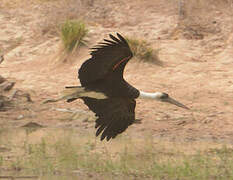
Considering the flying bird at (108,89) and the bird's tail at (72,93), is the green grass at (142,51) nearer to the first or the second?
the flying bird at (108,89)

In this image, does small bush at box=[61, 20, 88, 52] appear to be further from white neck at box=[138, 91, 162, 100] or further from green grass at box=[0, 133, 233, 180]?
white neck at box=[138, 91, 162, 100]

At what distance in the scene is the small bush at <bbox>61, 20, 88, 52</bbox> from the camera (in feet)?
32.8

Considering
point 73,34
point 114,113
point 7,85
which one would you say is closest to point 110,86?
point 114,113

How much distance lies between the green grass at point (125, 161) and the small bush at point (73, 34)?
3.39 metres

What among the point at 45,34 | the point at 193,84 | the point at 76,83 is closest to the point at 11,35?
the point at 45,34

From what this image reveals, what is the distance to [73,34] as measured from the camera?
10047 millimetres

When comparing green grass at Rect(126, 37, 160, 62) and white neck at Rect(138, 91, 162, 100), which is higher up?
white neck at Rect(138, 91, 162, 100)

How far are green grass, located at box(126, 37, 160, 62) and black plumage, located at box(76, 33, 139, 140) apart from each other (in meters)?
4.12

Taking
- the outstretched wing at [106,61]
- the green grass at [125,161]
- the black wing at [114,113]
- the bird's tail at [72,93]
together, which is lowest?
the green grass at [125,161]

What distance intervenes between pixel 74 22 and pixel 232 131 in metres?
3.97

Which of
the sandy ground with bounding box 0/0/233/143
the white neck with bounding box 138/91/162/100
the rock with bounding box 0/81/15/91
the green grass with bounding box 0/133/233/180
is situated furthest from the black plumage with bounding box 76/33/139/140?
the rock with bounding box 0/81/15/91

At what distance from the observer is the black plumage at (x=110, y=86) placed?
16.0 feet

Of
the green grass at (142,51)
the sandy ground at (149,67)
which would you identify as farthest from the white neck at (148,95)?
the green grass at (142,51)

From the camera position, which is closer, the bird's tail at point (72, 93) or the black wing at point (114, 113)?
the bird's tail at point (72, 93)
